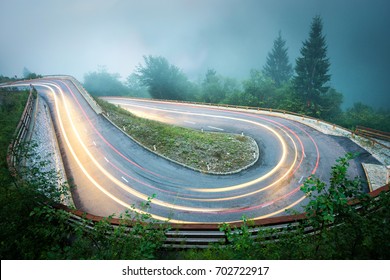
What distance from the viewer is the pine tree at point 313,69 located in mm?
37375

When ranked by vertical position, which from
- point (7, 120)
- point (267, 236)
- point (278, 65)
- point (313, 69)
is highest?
point (278, 65)

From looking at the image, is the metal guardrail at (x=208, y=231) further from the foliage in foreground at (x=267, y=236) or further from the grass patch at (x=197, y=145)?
the grass patch at (x=197, y=145)

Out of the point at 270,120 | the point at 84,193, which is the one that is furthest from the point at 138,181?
the point at 270,120

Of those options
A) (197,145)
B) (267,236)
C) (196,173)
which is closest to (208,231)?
(267,236)

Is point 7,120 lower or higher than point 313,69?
lower

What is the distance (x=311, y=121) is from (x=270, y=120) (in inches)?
215

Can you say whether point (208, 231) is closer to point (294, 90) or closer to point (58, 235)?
point (58, 235)

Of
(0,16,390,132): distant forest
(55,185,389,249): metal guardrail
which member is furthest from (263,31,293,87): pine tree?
(55,185,389,249): metal guardrail

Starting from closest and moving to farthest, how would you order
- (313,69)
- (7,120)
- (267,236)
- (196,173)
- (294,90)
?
(267,236) → (196,173) → (7,120) → (313,69) → (294,90)

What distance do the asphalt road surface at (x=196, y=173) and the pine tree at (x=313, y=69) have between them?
1554cm

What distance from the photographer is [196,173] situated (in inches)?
690

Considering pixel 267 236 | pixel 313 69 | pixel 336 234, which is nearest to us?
pixel 336 234

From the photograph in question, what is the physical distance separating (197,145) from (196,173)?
4693mm
